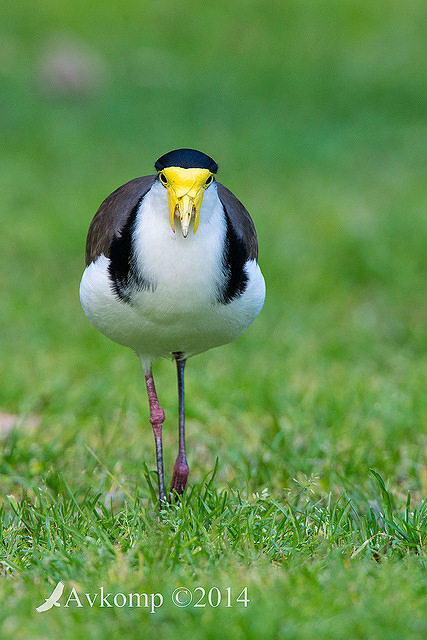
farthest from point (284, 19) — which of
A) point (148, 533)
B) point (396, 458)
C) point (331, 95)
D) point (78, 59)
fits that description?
point (148, 533)

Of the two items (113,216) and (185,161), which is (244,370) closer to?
(113,216)

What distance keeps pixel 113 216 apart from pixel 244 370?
2.56m

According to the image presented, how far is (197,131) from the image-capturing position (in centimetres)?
1229

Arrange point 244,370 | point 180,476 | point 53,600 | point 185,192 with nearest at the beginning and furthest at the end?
point 53,600, point 185,192, point 180,476, point 244,370

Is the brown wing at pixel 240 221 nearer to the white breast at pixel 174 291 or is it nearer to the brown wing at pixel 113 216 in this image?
the white breast at pixel 174 291

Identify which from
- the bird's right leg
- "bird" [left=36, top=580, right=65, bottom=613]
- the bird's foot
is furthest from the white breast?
"bird" [left=36, top=580, right=65, bottom=613]

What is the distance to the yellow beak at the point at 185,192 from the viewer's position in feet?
8.77

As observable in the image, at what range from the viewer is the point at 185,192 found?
2.69m

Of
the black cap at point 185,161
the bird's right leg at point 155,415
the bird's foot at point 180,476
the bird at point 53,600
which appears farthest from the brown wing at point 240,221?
the bird at point 53,600

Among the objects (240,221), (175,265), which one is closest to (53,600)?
(175,265)

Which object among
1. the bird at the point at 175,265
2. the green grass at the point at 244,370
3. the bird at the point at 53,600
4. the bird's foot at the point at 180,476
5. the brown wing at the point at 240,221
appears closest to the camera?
the bird at the point at 53,600

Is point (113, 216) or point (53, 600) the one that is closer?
point (53, 600)

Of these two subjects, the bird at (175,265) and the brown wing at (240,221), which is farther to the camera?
the brown wing at (240,221)

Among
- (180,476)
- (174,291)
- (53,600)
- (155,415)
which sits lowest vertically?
(53,600)
